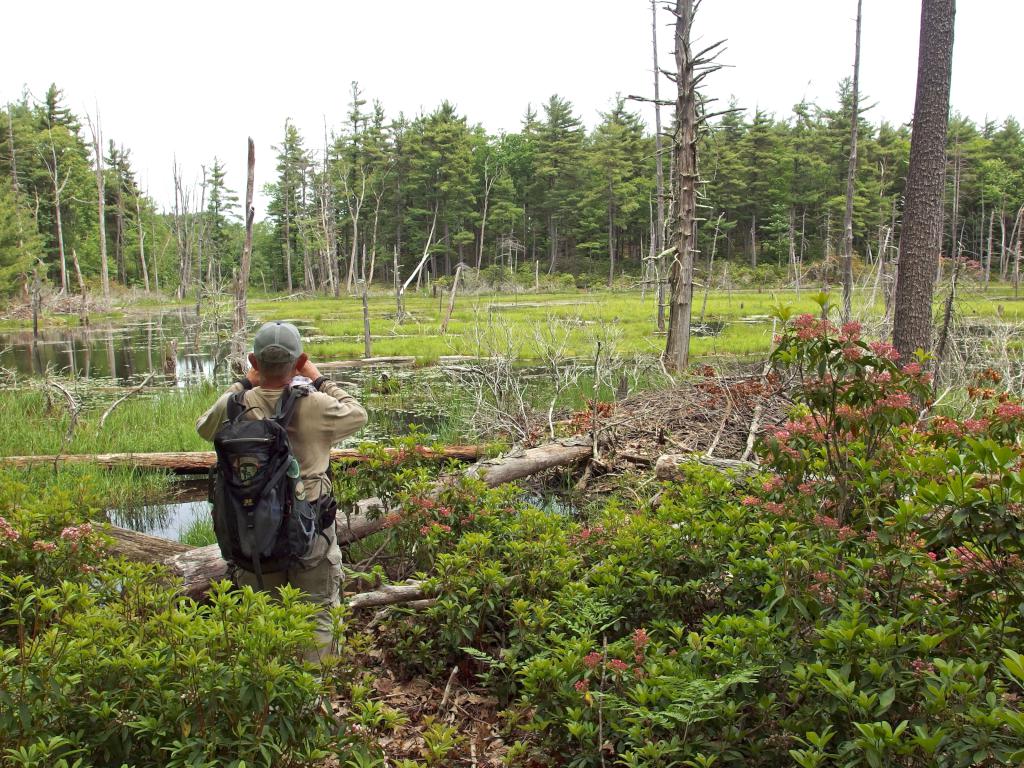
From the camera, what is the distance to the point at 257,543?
3193 mm

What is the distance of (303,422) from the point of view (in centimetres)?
357

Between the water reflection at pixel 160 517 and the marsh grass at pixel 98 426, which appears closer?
the water reflection at pixel 160 517

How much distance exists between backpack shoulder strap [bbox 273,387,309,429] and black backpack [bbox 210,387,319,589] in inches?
2.7

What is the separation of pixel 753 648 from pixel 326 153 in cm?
5397

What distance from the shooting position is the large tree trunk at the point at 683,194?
42.7 ft

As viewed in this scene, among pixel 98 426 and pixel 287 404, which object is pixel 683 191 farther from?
pixel 287 404

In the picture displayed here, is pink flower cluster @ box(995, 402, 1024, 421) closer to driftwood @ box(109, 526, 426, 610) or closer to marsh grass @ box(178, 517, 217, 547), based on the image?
driftwood @ box(109, 526, 426, 610)

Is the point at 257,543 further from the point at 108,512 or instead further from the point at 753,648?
the point at 108,512

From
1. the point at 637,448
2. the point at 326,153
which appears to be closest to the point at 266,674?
the point at 637,448

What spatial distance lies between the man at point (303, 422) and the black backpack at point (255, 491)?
0.82 feet

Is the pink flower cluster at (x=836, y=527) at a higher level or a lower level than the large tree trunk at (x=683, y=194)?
lower

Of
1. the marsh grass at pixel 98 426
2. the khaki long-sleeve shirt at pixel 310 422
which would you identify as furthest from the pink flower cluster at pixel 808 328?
the marsh grass at pixel 98 426

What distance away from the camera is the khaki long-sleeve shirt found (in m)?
3.54

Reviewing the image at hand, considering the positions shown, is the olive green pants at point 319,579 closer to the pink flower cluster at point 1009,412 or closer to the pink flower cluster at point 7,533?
the pink flower cluster at point 7,533
